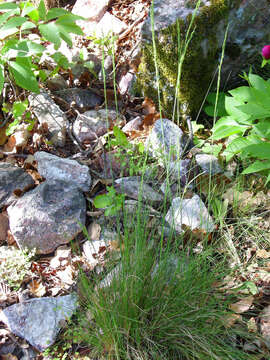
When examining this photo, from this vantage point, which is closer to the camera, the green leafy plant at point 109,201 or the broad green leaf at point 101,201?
the green leafy plant at point 109,201

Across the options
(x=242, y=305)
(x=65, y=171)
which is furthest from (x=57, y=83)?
(x=242, y=305)

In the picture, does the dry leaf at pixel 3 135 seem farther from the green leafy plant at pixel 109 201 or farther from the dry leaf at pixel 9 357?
the dry leaf at pixel 9 357

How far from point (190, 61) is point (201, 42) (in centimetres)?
16

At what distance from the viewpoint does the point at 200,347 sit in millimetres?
1501

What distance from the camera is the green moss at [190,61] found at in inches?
102

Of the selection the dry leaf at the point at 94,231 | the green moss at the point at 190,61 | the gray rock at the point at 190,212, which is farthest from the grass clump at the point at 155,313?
the green moss at the point at 190,61

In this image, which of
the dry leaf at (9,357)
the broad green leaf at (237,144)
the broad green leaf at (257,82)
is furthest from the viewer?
the broad green leaf at (237,144)

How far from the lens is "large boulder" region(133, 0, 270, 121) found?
260cm

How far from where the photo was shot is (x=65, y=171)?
2406 mm

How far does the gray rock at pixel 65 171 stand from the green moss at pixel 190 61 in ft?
2.87

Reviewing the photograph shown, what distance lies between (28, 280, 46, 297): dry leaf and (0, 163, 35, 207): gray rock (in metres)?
0.63

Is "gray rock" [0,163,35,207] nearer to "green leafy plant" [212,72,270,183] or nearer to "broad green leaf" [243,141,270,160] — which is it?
"green leafy plant" [212,72,270,183]

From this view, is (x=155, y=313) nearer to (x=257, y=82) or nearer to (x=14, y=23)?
(x=257, y=82)

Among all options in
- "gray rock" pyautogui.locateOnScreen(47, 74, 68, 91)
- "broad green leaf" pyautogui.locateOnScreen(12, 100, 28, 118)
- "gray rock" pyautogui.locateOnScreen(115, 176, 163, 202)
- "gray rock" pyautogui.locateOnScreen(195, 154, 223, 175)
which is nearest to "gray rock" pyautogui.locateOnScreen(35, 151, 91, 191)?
"gray rock" pyautogui.locateOnScreen(115, 176, 163, 202)
